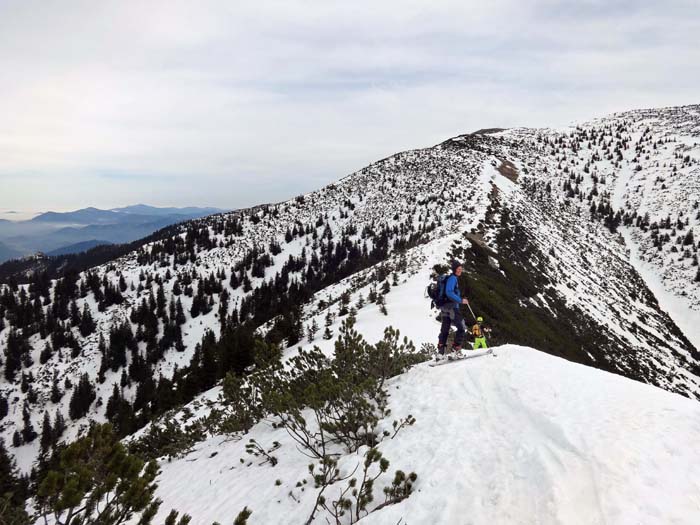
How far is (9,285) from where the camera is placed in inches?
3255

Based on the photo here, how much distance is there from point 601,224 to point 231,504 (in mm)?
73546

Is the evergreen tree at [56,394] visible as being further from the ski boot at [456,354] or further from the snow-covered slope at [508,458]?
the ski boot at [456,354]

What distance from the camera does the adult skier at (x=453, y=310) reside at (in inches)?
368

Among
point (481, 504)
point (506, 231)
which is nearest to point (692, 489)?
point (481, 504)

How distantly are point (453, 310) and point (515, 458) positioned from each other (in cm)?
445

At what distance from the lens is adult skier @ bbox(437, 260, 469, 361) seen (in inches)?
368

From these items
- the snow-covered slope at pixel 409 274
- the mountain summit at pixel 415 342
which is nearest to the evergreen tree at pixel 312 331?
the mountain summit at pixel 415 342

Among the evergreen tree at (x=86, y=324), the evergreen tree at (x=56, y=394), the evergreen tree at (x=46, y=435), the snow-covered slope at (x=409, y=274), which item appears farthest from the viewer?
the evergreen tree at (x=86, y=324)

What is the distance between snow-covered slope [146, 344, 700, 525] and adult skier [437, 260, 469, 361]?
0.97 metres

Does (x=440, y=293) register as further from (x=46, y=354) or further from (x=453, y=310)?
(x=46, y=354)

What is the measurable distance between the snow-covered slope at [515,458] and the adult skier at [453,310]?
0.97 m

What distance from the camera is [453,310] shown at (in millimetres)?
9562

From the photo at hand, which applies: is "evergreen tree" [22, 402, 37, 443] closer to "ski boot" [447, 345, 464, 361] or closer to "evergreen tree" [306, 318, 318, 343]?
"evergreen tree" [306, 318, 318, 343]

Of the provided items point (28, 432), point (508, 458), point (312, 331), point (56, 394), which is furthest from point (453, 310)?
point (56, 394)
